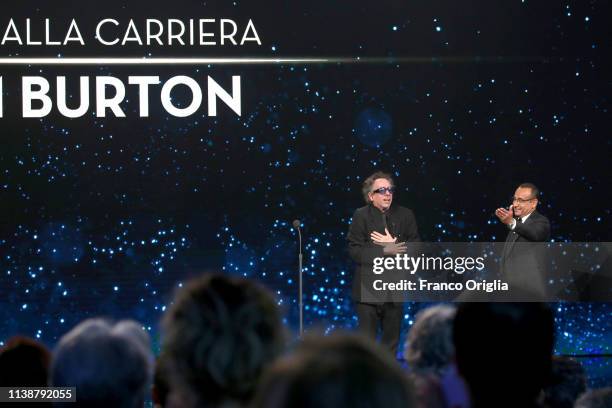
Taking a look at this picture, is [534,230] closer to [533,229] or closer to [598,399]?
[533,229]

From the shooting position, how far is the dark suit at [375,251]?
6.45 meters

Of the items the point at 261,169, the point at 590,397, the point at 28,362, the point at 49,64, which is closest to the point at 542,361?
the point at 590,397

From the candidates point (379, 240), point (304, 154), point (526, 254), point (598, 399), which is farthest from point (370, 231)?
point (598, 399)

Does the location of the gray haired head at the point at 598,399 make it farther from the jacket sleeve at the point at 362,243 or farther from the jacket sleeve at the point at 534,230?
the jacket sleeve at the point at 362,243

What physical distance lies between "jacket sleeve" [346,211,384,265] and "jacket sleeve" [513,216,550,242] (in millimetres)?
1017

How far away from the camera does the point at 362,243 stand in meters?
6.50

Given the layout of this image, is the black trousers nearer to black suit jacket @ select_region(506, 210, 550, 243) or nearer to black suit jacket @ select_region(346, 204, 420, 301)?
black suit jacket @ select_region(346, 204, 420, 301)

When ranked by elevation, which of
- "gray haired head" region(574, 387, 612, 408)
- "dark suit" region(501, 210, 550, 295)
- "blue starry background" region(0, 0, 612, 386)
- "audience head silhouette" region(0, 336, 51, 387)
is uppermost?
"blue starry background" region(0, 0, 612, 386)

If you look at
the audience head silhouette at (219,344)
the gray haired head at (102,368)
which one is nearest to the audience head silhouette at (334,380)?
the audience head silhouette at (219,344)

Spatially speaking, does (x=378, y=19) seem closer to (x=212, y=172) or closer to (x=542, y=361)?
(x=212, y=172)

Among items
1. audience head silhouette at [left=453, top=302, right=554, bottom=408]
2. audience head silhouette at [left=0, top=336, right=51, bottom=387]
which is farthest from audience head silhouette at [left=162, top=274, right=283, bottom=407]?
audience head silhouette at [left=0, top=336, right=51, bottom=387]

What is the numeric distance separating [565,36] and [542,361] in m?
6.57

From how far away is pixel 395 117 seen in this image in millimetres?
7492

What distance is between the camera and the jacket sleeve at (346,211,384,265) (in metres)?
6.49
